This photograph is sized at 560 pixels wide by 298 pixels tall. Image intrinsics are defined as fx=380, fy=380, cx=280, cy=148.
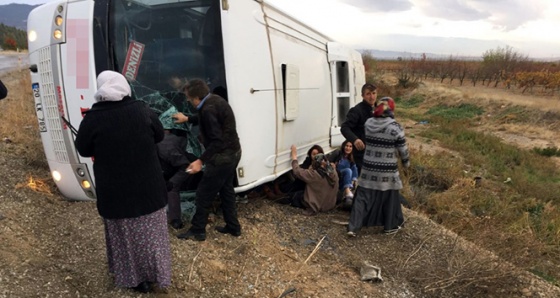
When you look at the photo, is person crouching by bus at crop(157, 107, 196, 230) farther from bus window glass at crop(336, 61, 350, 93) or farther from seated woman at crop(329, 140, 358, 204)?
bus window glass at crop(336, 61, 350, 93)

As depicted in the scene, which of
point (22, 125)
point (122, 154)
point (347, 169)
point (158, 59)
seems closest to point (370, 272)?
point (347, 169)

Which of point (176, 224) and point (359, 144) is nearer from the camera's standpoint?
point (176, 224)

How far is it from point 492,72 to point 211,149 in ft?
117

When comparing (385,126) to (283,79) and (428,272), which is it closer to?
(283,79)

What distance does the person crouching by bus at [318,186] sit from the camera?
467 cm

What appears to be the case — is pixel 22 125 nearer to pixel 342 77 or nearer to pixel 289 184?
pixel 289 184

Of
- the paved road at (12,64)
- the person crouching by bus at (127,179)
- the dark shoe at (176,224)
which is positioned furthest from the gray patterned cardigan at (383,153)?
the paved road at (12,64)

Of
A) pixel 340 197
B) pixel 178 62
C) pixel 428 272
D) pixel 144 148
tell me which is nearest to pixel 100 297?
pixel 144 148

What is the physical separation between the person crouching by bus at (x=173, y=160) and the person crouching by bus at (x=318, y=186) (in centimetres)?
151

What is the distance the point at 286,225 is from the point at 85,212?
209cm

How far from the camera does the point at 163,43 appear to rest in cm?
359

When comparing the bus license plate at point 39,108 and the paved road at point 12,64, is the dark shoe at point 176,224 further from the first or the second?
the paved road at point 12,64

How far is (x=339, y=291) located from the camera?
3.26m

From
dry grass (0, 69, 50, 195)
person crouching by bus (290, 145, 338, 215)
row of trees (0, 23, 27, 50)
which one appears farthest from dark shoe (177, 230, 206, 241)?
row of trees (0, 23, 27, 50)
